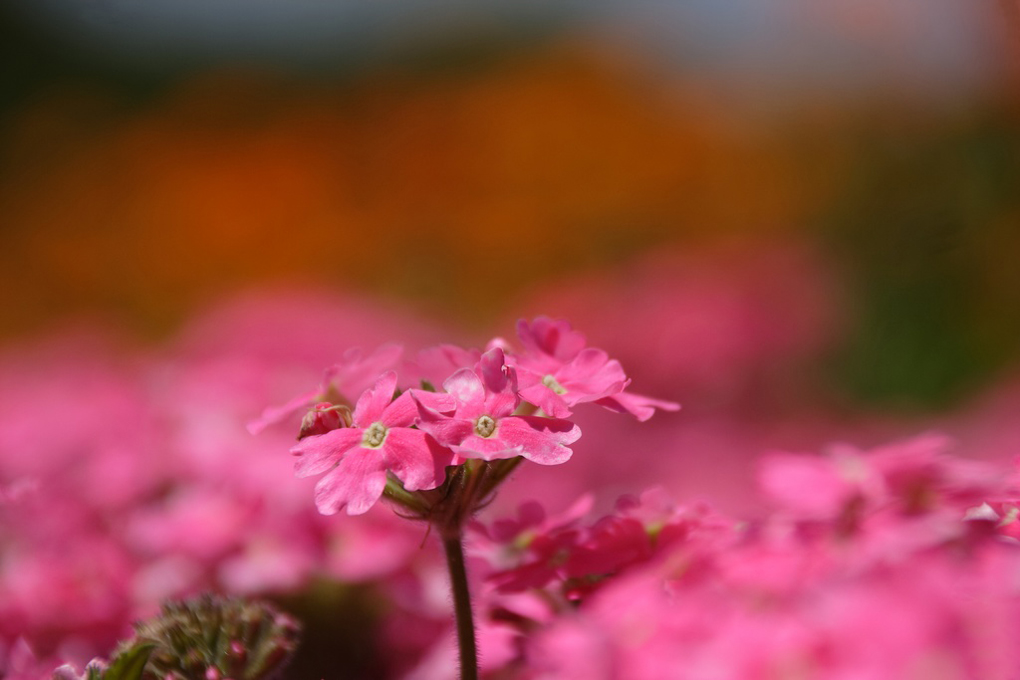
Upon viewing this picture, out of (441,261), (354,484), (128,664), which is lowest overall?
(128,664)

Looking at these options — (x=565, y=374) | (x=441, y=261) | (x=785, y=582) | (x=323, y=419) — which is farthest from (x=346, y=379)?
(x=441, y=261)

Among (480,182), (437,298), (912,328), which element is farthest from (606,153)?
(912,328)

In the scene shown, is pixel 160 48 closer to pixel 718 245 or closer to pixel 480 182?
pixel 480 182

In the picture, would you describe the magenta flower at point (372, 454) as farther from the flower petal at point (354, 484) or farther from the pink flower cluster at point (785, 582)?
the pink flower cluster at point (785, 582)

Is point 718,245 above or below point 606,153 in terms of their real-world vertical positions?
below

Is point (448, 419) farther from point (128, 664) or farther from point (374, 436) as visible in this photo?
point (128, 664)

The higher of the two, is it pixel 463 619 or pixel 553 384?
pixel 553 384

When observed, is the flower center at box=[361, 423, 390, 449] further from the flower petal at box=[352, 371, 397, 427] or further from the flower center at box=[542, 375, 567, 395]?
the flower center at box=[542, 375, 567, 395]
